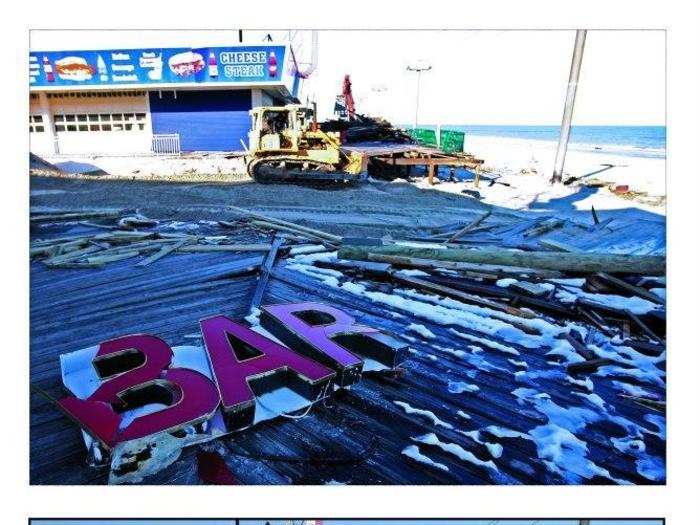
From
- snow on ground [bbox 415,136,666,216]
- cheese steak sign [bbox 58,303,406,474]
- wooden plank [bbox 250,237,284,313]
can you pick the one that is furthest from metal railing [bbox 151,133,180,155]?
cheese steak sign [bbox 58,303,406,474]

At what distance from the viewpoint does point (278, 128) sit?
19.3 m

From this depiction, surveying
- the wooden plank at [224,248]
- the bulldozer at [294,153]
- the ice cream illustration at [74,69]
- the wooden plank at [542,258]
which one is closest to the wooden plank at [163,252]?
the wooden plank at [224,248]

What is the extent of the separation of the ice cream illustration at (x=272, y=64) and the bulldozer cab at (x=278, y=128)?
4058 millimetres

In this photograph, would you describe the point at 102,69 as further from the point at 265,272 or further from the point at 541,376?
the point at 541,376

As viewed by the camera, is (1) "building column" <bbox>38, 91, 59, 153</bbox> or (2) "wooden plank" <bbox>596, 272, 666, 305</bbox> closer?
(2) "wooden plank" <bbox>596, 272, 666, 305</bbox>

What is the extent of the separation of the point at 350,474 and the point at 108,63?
79.4 ft

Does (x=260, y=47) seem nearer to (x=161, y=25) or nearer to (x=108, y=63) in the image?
(x=108, y=63)

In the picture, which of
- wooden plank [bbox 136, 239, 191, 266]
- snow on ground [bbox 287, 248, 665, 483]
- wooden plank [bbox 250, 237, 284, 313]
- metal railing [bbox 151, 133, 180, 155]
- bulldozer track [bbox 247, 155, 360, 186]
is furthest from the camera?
metal railing [bbox 151, 133, 180, 155]

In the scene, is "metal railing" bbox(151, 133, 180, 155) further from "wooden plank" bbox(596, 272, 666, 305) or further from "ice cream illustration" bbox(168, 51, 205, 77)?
"wooden plank" bbox(596, 272, 666, 305)

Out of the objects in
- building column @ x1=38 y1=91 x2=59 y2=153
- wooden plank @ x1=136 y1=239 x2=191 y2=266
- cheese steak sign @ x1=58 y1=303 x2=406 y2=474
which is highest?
building column @ x1=38 y1=91 x2=59 y2=153

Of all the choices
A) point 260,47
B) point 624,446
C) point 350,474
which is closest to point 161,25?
point 350,474

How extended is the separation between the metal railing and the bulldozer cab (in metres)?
6.94

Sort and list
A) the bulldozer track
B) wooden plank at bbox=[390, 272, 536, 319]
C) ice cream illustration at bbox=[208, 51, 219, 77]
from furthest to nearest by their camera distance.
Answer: ice cream illustration at bbox=[208, 51, 219, 77], the bulldozer track, wooden plank at bbox=[390, 272, 536, 319]

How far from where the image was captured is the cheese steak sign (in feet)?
9.95
